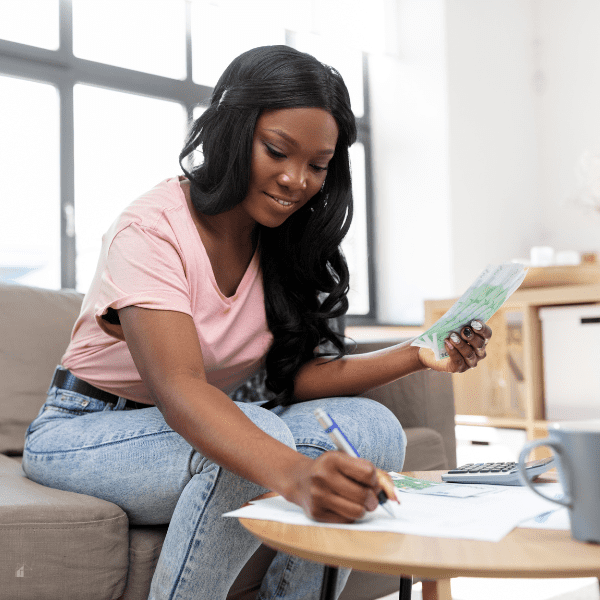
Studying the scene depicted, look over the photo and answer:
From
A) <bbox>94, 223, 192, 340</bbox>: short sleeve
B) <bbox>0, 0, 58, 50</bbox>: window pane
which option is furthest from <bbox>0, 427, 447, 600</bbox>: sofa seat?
<bbox>0, 0, 58, 50</bbox>: window pane

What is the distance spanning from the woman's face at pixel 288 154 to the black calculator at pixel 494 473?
1.48 ft

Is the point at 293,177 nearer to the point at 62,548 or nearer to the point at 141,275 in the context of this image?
the point at 141,275

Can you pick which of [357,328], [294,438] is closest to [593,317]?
[357,328]

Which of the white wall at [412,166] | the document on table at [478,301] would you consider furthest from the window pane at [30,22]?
the document on table at [478,301]

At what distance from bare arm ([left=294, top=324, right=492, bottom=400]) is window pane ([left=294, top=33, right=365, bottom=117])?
7.47ft

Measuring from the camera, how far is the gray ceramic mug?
506 mm

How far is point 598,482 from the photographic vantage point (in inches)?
20.1

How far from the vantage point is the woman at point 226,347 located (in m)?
0.79

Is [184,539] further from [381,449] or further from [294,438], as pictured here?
[381,449]

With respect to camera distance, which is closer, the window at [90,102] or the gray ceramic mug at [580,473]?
the gray ceramic mug at [580,473]

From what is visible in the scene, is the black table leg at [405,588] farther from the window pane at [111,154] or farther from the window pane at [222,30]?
the window pane at [222,30]

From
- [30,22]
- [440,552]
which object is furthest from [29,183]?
[440,552]

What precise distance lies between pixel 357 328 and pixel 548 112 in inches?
55.5

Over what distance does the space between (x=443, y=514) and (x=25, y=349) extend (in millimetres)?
1056
